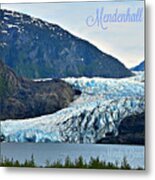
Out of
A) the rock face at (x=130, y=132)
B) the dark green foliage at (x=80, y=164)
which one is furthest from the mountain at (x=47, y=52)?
the dark green foliage at (x=80, y=164)

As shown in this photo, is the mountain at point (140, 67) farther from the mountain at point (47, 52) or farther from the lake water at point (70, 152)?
the lake water at point (70, 152)

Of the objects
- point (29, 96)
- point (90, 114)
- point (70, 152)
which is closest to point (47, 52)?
point (29, 96)

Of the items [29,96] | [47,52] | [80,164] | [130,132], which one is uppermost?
[47,52]

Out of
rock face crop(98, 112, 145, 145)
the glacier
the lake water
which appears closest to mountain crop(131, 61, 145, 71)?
the glacier

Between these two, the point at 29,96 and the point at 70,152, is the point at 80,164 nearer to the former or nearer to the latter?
the point at 70,152

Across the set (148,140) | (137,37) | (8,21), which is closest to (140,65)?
(137,37)

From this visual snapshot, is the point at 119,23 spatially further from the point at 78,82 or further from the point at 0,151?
the point at 0,151

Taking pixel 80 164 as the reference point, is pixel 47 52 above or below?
above
